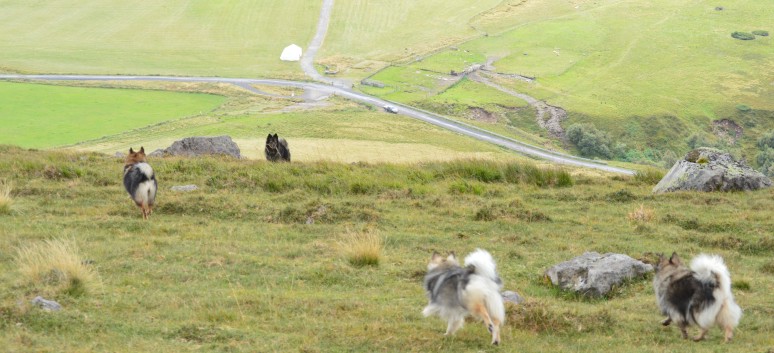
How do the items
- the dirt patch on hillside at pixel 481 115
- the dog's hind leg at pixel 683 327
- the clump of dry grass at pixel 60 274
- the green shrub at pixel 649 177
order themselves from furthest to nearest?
the dirt patch on hillside at pixel 481 115 → the green shrub at pixel 649 177 → the clump of dry grass at pixel 60 274 → the dog's hind leg at pixel 683 327

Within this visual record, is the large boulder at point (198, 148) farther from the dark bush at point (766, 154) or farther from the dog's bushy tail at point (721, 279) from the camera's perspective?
the dark bush at point (766, 154)

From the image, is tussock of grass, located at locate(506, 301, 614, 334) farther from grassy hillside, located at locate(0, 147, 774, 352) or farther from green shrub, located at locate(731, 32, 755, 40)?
green shrub, located at locate(731, 32, 755, 40)

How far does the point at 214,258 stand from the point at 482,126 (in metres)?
88.4

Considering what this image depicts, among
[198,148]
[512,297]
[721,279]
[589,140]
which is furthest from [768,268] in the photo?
[589,140]

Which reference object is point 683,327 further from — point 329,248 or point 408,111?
point 408,111

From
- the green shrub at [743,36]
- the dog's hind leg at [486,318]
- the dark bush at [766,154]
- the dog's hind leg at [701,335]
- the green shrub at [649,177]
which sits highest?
the green shrub at [743,36]

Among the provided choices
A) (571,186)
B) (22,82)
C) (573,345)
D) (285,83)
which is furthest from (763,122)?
(573,345)

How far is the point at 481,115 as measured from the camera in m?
110

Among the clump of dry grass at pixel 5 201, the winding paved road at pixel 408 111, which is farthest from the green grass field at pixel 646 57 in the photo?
the clump of dry grass at pixel 5 201

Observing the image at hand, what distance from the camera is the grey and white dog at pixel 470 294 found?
10.4m

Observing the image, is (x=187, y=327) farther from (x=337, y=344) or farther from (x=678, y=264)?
(x=678, y=264)

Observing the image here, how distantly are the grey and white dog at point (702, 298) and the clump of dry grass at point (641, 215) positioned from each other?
412 inches

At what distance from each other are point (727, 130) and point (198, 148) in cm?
10056

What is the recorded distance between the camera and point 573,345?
11195 millimetres
